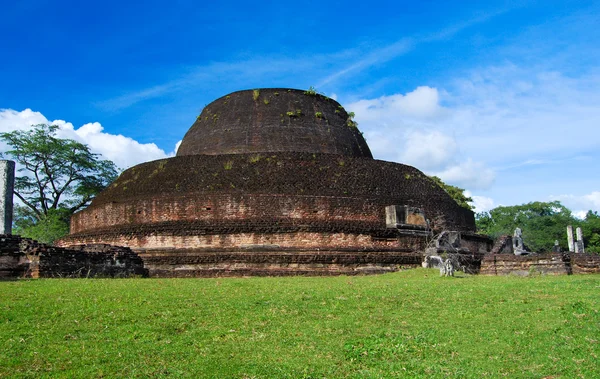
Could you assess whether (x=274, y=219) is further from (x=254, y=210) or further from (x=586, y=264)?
(x=586, y=264)

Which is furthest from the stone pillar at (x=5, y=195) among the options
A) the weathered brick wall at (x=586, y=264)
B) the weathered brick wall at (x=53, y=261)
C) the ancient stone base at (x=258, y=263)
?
the weathered brick wall at (x=586, y=264)

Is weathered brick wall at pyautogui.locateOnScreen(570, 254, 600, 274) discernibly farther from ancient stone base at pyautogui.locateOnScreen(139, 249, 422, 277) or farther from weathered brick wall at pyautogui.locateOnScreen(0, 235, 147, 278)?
weathered brick wall at pyautogui.locateOnScreen(0, 235, 147, 278)

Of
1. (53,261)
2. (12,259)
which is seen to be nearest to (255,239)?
(53,261)

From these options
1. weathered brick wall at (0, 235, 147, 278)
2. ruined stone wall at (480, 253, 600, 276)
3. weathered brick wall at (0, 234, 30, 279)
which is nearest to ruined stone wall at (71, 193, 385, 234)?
weathered brick wall at (0, 235, 147, 278)

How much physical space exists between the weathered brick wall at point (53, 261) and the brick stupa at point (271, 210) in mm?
1653

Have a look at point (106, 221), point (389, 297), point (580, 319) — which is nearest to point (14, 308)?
point (389, 297)

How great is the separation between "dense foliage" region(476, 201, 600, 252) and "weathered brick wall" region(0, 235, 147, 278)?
40400 mm

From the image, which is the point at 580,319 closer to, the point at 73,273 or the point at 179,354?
the point at 179,354

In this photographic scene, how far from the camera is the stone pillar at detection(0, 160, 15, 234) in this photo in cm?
1445

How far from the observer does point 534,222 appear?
56.0 m

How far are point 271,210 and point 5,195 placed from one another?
7.19 metres

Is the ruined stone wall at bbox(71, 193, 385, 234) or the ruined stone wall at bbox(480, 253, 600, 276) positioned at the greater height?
the ruined stone wall at bbox(71, 193, 385, 234)

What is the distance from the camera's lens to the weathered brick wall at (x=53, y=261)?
1288 cm

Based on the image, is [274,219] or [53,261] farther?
[274,219]
